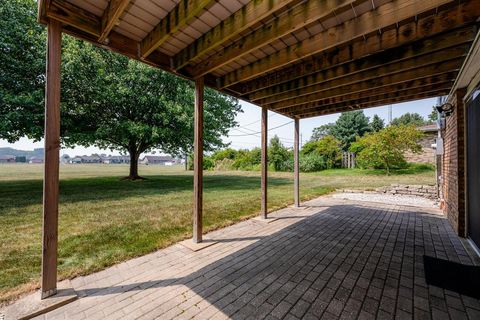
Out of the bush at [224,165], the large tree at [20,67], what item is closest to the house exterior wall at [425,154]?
the bush at [224,165]

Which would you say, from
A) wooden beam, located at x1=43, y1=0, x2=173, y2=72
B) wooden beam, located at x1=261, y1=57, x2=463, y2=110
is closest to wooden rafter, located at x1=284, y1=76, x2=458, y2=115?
wooden beam, located at x1=261, y1=57, x2=463, y2=110

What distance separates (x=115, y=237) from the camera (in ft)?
13.1

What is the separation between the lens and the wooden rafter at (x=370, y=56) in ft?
8.53

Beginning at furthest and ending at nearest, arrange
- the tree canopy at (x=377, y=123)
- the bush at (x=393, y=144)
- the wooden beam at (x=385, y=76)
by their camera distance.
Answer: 1. the tree canopy at (x=377, y=123)
2. the bush at (x=393, y=144)
3. the wooden beam at (x=385, y=76)

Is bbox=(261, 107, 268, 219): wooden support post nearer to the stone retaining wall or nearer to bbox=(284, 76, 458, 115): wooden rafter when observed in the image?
bbox=(284, 76, 458, 115): wooden rafter

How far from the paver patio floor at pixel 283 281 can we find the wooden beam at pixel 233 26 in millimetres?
2937

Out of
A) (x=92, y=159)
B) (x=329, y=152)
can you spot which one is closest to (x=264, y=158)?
(x=329, y=152)

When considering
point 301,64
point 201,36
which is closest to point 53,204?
point 201,36

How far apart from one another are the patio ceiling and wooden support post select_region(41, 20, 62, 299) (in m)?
0.34

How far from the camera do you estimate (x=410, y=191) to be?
9031mm

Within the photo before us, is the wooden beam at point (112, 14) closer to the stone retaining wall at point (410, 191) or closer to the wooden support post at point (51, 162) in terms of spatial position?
the wooden support post at point (51, 162)

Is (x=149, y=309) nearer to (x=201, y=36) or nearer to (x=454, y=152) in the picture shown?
(x=201, y=36)

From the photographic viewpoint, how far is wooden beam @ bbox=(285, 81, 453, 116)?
424cm

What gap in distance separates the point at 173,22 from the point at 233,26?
686 mm
